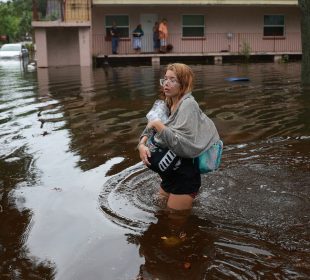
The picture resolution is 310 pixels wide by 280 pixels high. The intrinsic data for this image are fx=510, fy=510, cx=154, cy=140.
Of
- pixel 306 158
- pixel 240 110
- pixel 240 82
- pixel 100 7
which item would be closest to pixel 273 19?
pixel 100 7

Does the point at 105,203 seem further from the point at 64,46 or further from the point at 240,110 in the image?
the point at 64,46

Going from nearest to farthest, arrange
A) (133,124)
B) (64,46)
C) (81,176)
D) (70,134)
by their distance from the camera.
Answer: (81,176) → (70,134) → (133,124) → (64,46)

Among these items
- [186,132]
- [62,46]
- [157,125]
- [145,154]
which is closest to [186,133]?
[186,132]

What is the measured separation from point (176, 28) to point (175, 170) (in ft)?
80.0

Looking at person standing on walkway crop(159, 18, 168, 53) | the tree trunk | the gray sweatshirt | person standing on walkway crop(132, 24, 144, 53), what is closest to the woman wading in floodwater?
the gray sweatshirt

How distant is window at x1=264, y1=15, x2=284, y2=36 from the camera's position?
1149 inches

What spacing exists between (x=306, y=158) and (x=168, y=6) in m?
22.0

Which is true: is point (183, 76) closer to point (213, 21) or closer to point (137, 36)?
point (137, 36)

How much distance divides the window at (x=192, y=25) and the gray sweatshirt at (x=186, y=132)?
24568mm

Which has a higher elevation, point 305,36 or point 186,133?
point 305,36

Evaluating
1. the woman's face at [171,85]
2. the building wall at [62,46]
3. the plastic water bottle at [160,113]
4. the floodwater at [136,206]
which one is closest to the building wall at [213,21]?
the building wall at [62,46]

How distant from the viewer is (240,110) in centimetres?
1056

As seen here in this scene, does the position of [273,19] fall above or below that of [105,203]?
above

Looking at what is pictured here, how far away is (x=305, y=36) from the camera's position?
12984 millimetres
